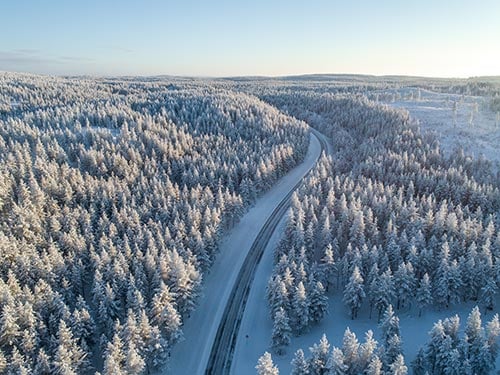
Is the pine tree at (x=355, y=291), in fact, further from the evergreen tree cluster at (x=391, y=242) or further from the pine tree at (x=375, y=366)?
the pine tree at (x=375, y=366)

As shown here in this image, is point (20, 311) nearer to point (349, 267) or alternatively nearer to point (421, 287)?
point (349, 267)

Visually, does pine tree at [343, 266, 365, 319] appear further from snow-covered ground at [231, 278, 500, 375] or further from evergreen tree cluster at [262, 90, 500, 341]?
snow-covered ground at [231, 278, 500, 375]

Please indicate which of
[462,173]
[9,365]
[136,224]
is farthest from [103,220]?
[462,173]

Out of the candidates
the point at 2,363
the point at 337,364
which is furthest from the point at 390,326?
the point at 2,363

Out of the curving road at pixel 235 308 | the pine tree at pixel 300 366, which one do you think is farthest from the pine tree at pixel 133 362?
the pine tree at pixel 300 366

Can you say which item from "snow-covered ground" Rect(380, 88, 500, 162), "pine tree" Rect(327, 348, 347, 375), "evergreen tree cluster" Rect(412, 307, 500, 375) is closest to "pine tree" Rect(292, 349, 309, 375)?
"pine tree" Rect(327, 348, 347, 375)

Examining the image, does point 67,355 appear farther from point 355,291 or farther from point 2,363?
point 355,291
